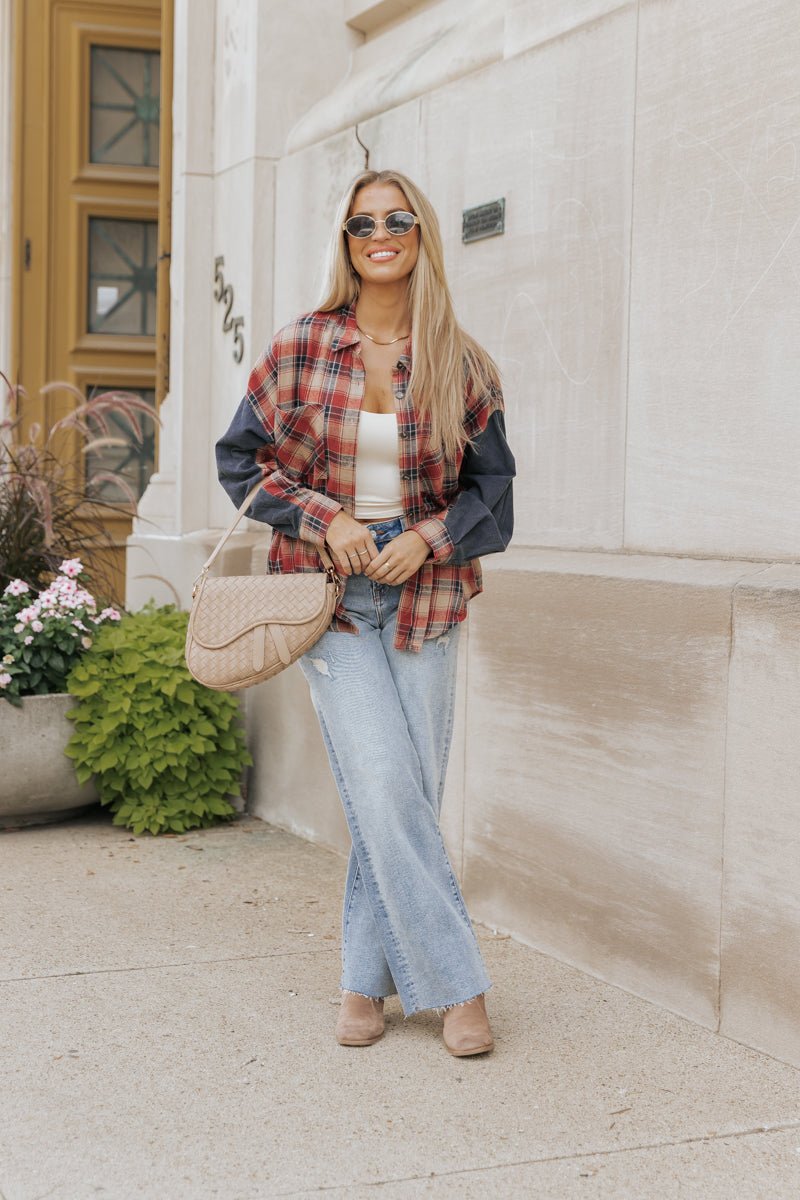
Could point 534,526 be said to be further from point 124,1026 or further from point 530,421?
point 124,1026

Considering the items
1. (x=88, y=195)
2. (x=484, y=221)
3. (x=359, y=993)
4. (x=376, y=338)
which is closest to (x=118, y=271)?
(x=88, y=195)

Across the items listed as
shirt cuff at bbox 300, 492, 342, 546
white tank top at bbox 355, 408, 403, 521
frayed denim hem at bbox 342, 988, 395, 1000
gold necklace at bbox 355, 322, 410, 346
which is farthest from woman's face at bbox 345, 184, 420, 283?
frayed denim hem at bbox 342, 988, 395, 1000

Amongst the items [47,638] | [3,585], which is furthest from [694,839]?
[3,585]

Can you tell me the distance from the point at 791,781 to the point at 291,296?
3.55 metres

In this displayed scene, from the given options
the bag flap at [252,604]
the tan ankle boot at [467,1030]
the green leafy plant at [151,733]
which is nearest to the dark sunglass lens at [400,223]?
the bag flap at [252,604]

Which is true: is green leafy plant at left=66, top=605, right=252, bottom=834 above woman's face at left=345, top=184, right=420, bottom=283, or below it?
below

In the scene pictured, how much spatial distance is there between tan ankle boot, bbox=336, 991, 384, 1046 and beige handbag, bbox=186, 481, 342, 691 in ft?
2.64

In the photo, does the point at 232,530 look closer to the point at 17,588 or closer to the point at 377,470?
the point at 377,470

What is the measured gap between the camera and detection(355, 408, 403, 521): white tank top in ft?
11.3

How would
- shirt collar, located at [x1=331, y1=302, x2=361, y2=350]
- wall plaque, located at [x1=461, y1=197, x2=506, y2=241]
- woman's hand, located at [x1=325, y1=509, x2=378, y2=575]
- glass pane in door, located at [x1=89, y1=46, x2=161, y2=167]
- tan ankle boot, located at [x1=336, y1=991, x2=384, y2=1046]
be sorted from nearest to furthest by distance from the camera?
1. woman's hand, located at [x1=325, y1=509, x2=378, y2=575]
2. shirt collar, located at [x1=331, y1=302, x2=361, y2=350]
3. tan ankle boot, located at [x1=336, y1=991, x2=384, y2=1046]
4. wall plaque, located at [x1=461, y1=197, x2=506, y2=241]
5. glass pane in door, located at [x1=89, y1=46, x2=161, y2=167]

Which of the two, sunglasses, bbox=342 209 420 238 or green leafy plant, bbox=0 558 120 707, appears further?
green leafy plant, bbox=0 558 120 707

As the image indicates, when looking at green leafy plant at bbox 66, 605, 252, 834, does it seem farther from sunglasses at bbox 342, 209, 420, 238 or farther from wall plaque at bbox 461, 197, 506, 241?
sunglasses at bbox 342, 209, 420, 238

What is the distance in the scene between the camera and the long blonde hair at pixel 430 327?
3424mm

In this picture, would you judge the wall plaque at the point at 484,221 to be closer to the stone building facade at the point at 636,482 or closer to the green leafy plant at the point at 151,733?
the stone building facade at the point at 636,482
